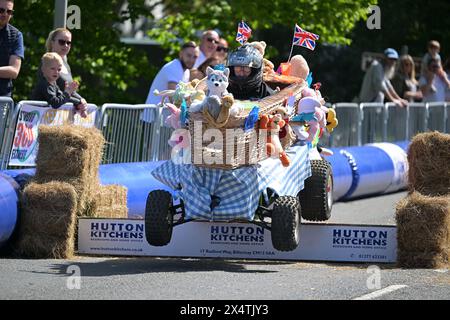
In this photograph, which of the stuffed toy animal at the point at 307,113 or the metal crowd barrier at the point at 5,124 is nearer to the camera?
the stuffed toy animal at the point at 307,113

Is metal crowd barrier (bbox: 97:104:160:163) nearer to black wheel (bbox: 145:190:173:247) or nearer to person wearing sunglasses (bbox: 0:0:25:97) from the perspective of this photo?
person wearing sunglasses (bbox: 0:0:25:97)

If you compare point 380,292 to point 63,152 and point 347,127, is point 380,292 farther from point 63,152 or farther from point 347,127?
point 347,127

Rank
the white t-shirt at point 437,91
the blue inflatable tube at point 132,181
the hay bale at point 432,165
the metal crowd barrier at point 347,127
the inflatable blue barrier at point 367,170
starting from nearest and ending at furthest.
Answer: the hay bale at point 432,165 < the blue inflatable tube at point 132,181 < the inflatable blue barrier at point 367,170 < the metal crowd barrier at point 347,127 < the white t-shirt at point 437,91

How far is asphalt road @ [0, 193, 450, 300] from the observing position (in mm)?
9406

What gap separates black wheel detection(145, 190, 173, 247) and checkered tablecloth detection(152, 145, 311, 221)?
0.69ft

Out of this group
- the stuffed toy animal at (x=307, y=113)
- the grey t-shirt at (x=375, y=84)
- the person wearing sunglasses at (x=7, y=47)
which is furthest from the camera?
the grey t-shirt at (x=375, y=84)

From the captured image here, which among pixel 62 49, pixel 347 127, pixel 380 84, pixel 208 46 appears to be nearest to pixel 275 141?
pixel 62 49

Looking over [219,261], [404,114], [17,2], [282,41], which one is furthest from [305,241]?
[282,41]

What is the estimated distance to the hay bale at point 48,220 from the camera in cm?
1170

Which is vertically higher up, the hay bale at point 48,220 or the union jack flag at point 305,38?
the union jack flag at point 305,38

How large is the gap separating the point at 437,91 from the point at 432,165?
12987mm

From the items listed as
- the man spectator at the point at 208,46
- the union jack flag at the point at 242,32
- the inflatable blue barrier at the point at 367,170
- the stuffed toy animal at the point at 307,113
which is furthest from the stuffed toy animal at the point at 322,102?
the inflatable blue barrier at the point at 367,170

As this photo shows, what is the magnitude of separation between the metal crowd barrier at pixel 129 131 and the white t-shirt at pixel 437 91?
9.60m

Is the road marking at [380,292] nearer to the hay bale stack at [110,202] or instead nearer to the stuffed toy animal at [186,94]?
the stuffed toy animal at [186,94]
